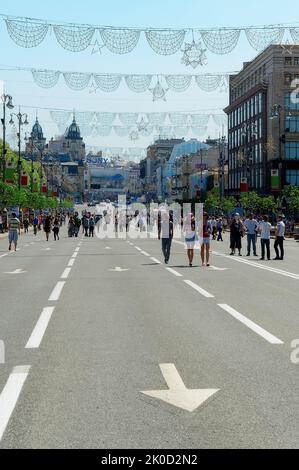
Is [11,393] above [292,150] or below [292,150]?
below

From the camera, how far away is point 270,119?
295 ft

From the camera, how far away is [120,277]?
65.9ft

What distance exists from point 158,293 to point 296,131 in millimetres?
77092

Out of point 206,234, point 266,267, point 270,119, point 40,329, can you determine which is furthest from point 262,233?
point 270,119

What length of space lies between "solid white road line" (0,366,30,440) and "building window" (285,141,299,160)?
82.9 m

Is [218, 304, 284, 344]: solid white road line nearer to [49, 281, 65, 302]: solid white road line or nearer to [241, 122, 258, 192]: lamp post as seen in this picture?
[49, 281, 65, 302]: solid white road line

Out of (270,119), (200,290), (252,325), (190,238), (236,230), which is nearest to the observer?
(252,325)

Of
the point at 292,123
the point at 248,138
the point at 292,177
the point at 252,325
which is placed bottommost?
the point at 252,325

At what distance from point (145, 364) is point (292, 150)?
82876 millimetres

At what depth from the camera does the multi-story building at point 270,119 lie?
87500mm

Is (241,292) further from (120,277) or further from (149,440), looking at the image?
(149,440)

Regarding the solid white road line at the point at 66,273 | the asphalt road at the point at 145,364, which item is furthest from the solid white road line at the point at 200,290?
the solid white road line at the point at 66,273

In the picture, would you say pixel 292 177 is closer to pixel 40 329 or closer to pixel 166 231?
pixel 166 231

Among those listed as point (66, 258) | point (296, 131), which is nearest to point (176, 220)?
point (296, 131)
